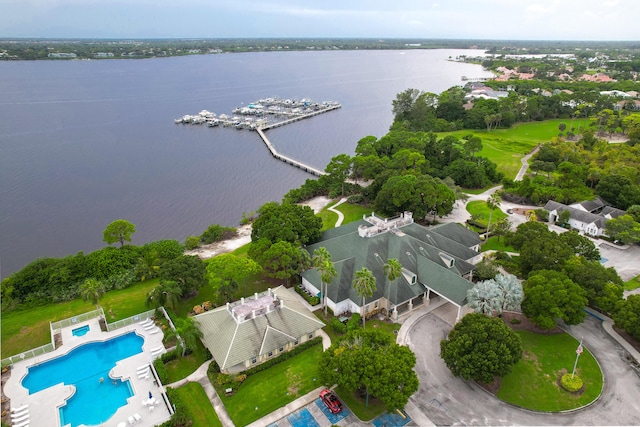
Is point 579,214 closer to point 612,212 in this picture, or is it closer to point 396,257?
point 612,212

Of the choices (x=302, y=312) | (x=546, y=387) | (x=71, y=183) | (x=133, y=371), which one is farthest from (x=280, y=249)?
(x=71, y=183)

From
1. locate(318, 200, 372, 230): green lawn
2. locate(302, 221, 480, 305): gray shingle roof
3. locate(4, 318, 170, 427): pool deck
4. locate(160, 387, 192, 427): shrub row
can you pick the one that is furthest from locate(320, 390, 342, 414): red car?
locate(318, 200, 372, 230): green lawn

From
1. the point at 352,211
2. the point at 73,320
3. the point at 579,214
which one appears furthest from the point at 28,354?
the point at 579,214

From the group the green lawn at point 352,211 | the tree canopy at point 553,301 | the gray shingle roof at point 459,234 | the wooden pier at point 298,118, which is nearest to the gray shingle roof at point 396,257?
the gray shingle roof at point 459,234

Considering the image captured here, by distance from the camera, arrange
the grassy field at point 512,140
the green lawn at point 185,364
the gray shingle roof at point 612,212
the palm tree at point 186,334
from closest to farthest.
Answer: the green lawn at point 185,364 → the palm tree at point 186,334 → the gray shingle roof at point 612,212 → the grassy field at point 512,140

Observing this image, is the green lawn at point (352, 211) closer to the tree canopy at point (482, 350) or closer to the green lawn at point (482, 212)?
the green lawn at point (482, 212)
